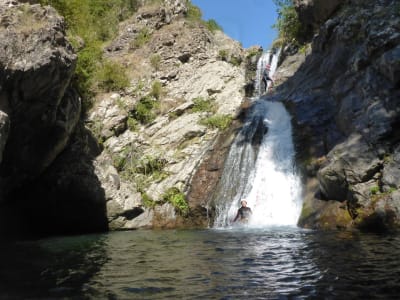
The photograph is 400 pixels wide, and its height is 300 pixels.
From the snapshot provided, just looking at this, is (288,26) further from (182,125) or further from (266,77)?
(182,125)

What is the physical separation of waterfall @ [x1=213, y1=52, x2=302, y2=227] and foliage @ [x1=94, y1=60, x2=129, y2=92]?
9916 millimetres

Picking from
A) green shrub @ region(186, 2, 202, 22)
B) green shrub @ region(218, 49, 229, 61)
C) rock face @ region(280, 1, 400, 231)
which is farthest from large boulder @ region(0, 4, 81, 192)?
green shrub @ region(186, 2, 202, 22)

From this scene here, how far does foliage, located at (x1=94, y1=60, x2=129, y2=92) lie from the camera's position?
28062 mm

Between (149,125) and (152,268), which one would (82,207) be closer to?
(149,125)

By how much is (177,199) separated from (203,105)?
8354 millimetres

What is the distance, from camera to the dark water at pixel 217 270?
6094mm

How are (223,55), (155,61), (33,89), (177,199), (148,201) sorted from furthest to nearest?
(223,55)
(155,61)
(148,201)
(177,199)
(33,89)

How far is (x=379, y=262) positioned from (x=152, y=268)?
4286 mm

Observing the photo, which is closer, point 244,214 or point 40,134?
point 40,134

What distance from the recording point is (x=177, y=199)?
20531 millimetres

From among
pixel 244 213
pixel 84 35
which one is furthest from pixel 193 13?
pixel 244 213

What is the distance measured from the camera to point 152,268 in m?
8.27

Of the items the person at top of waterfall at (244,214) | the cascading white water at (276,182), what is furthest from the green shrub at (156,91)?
the person at top of waterfall at (244,214)

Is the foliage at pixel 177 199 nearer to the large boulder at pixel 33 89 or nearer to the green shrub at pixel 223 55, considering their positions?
the large boulder at pixel 33 89
